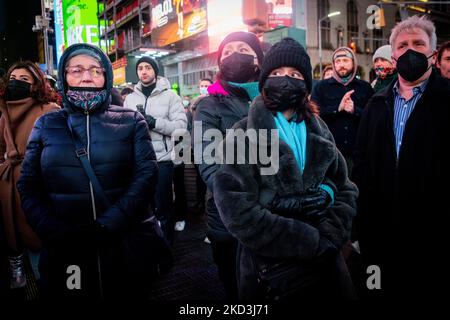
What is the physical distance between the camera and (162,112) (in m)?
4.96

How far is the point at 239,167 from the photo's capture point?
80.9 inches

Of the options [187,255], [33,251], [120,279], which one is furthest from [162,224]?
[120,279]

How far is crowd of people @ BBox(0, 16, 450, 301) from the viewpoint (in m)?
2.05

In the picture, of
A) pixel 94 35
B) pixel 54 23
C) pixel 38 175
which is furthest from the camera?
pixel 54 23

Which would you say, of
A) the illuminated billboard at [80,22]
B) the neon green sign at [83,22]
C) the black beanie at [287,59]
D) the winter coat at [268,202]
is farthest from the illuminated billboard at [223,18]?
the neon green sign at [83,22]

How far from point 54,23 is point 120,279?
69.4 meters

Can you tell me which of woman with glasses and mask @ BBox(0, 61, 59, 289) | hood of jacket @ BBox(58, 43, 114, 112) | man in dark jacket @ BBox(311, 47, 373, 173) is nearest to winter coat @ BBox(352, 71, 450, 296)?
man in dark jacket @ BBox(311, 47, 373, 173)

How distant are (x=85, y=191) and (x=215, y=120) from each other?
1.07 m

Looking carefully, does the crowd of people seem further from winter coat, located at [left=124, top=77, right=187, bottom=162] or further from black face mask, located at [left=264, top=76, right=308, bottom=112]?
winter coat, located at [left=124, top=77, right=187, bottom=162]

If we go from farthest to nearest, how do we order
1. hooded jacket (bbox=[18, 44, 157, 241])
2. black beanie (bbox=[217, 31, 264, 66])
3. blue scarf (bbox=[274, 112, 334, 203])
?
black beanie (bbox=[217, 31, 264, 66]) → hooded jacket (bbox=[18, 44, 157, 241]) → blue scarf (bbox=[274, 112, 334, 203])

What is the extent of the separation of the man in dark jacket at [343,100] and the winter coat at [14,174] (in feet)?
11.8

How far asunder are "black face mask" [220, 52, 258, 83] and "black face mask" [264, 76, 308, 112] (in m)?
0.64

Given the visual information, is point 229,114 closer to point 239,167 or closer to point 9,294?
point 239,167

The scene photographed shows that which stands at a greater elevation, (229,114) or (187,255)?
(229,114)
